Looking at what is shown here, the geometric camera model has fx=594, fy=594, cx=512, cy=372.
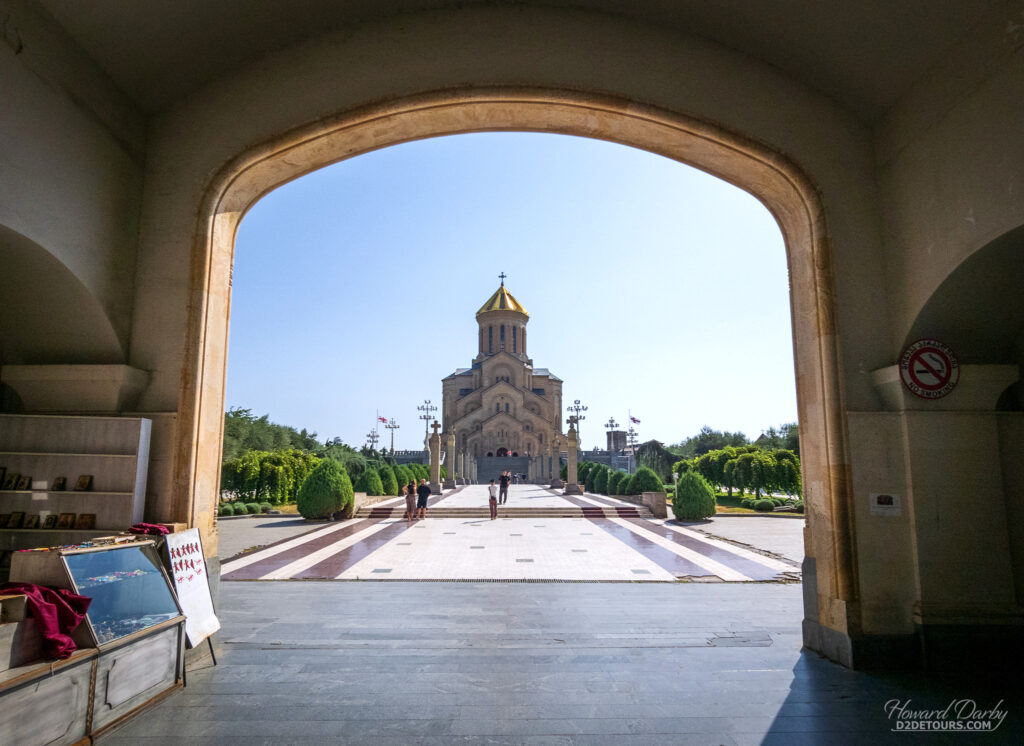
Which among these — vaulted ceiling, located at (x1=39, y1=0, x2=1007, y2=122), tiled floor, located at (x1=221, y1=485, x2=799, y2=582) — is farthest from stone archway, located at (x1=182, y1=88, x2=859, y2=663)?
tiled floor, located at (x1=221, y1=485, x2=799, y2=582)

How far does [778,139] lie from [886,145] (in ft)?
2.81

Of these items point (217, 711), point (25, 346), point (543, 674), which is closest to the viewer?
point (217, 711)

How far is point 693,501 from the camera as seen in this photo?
53.7 ft

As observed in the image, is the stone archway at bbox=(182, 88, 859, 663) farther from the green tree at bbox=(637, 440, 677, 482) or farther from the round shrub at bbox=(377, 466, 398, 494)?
the green tree at bbox=(637, 440, 677, 482)

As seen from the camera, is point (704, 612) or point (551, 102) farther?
point (704, 612)

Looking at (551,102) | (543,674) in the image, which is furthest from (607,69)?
(543,674)

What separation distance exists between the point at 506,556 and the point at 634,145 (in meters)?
7.15

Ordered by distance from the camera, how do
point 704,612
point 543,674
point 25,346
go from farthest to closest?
point 704,612 → point 25,346 → point 543,674

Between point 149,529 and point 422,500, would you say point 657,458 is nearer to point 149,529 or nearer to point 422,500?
point 422,500

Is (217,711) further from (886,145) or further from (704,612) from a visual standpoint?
(886,145)

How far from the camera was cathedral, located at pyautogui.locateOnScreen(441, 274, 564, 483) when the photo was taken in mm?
45906

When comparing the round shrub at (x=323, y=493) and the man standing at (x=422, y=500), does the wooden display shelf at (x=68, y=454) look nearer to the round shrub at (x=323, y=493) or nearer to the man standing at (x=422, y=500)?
the round shrub at (x=323, y=493)

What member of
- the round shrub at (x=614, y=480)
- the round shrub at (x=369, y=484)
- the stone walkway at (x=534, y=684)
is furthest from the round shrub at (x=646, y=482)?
the stone walkway at (x=534, y=684)

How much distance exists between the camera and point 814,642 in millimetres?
4762
